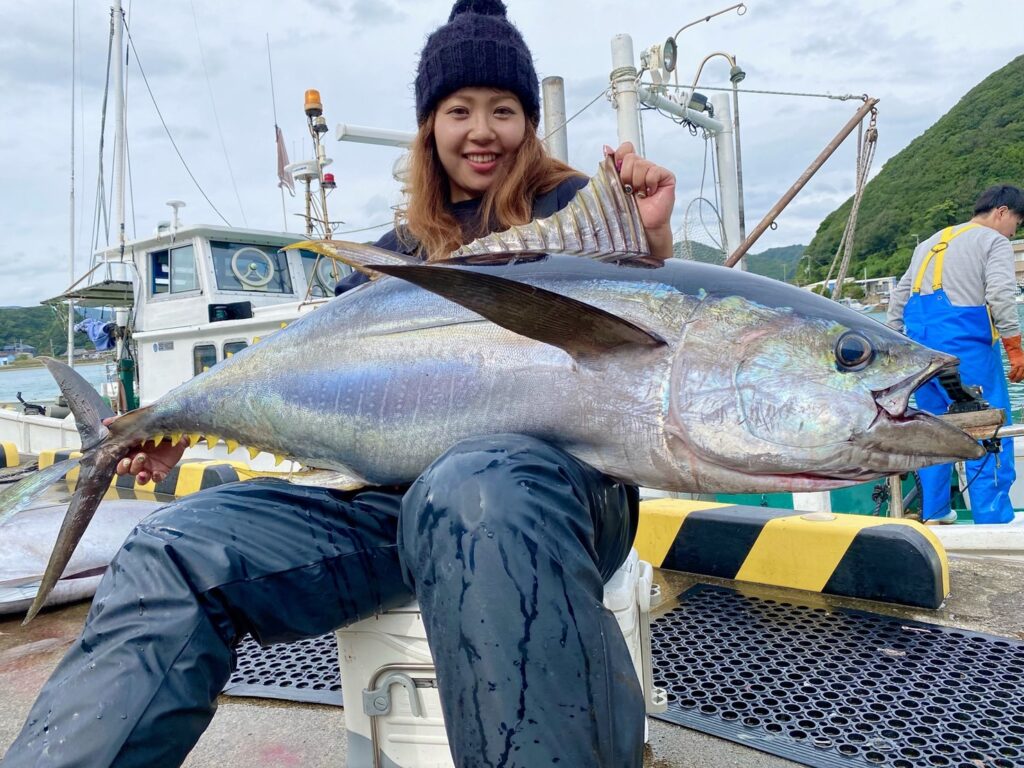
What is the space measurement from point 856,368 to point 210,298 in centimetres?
826

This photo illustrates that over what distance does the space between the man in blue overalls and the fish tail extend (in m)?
4.84

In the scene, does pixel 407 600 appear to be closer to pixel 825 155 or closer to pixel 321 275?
pixel 825 155

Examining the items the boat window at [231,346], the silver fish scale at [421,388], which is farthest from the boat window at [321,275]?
the silver fish scale at [421,388]

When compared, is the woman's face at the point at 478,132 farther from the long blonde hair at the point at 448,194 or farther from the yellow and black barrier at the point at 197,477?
the yellow and black barrier at the point at 197,477

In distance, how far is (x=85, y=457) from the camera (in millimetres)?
1871

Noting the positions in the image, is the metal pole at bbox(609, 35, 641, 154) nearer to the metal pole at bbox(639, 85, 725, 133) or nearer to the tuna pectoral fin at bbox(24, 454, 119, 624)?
the metal pole at bbox(639, 85, 725, 133)

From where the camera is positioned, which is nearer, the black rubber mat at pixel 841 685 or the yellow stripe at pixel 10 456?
the black rubber mat at pixel 841 685

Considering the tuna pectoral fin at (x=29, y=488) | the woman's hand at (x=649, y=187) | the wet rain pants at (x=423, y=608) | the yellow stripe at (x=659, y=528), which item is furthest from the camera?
the yellow stripe at (x=659, y=528)

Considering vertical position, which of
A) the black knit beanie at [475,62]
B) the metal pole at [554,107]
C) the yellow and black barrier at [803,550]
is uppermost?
the metal pole at [554,107]

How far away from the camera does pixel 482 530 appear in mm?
932

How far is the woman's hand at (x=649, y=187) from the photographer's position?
65.9 inches

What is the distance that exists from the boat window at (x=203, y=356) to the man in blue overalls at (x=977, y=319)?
6.98m

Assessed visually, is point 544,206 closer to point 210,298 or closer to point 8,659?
point 8,659

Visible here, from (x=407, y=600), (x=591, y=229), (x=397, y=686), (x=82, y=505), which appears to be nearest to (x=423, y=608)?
(x=407, y=600)
